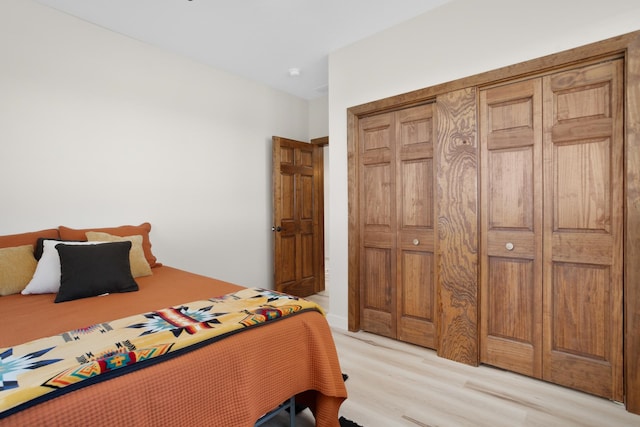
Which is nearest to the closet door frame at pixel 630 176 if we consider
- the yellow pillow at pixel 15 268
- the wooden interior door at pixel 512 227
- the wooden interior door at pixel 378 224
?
the wooden interior door at pixel 512 227

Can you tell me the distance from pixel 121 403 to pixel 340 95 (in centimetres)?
290

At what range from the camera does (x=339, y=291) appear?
319cm

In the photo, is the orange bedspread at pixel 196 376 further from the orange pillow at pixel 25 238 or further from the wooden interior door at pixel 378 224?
the wooden interior door at pixel 378 224

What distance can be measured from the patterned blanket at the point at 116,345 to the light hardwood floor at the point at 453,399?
77 centimetres

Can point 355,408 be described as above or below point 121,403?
below

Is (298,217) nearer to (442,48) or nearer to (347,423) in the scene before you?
(442,48)

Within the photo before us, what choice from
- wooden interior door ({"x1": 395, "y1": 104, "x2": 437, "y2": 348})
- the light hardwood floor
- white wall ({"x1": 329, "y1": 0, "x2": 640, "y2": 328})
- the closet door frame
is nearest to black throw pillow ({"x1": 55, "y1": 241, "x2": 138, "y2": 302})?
the light hardwood floor

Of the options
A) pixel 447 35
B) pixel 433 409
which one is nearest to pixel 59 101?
pixel 447 35

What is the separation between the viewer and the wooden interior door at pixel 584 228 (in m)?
1.90

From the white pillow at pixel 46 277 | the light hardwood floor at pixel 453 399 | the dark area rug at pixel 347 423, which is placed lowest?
the light hardwood floor at pixel 453 399

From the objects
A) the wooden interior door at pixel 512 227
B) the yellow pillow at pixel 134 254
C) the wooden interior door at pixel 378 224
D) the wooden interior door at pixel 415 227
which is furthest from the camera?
the wooden interior door at pixel 378 224

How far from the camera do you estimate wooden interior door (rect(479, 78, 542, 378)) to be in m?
2.15

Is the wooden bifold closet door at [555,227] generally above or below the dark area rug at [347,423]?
above

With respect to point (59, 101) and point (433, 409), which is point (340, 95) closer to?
point (59, 101)
